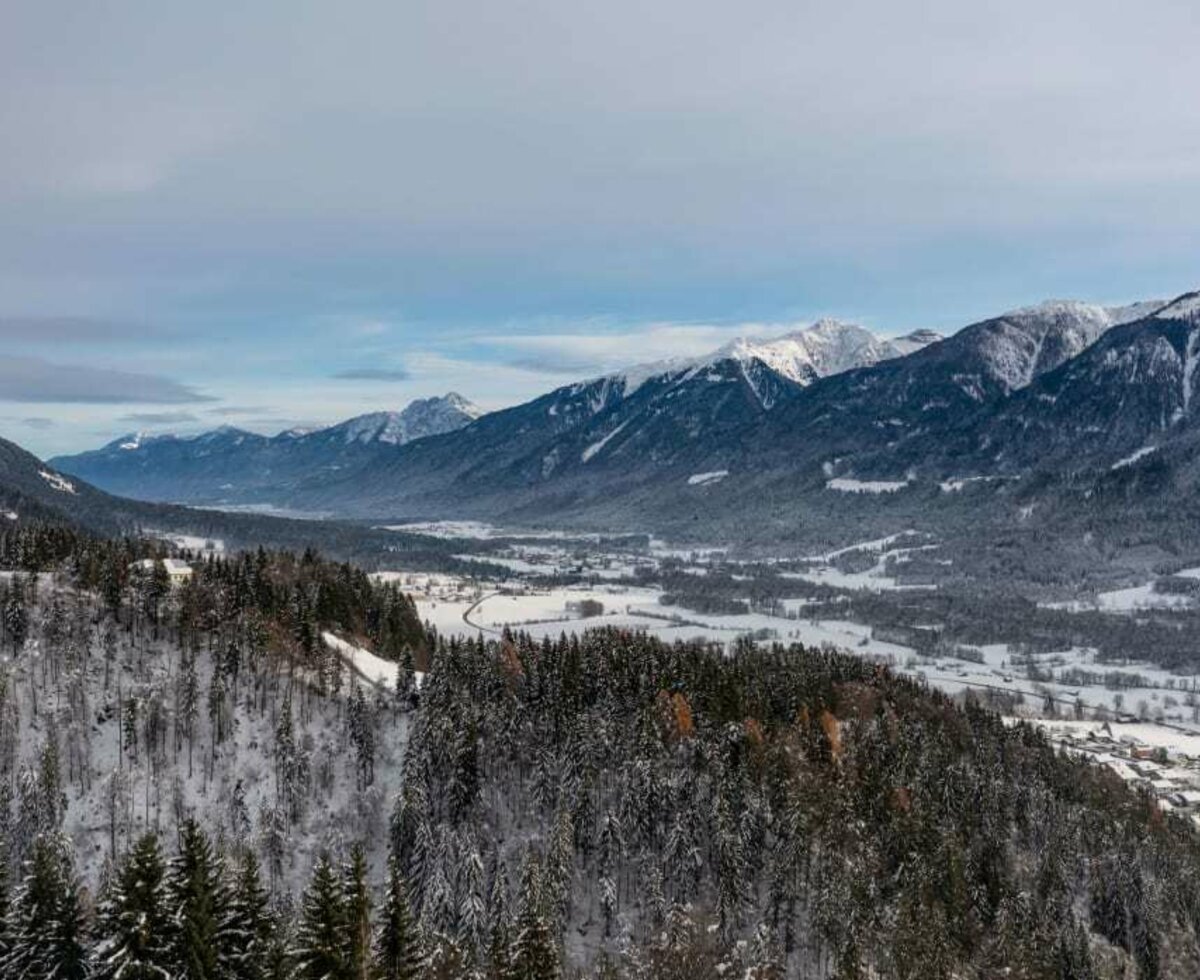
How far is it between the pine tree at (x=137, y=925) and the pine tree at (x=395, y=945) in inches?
376

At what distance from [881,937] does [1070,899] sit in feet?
96.9

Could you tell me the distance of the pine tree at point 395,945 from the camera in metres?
46.2

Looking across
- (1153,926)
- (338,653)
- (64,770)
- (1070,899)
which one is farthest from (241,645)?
(1153,926)

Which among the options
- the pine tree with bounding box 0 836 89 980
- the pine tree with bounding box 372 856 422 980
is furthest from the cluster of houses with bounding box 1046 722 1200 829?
the pine tree with bounding box 0 836 89 980

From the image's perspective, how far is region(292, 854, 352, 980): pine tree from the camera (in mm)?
44094

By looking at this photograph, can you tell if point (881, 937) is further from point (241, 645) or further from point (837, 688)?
point (241, 645)

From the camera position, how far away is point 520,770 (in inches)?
4242

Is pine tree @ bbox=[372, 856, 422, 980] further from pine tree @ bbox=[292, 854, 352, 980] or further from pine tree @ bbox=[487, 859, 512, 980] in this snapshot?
pine tree @ bbox=[487, 859, 512, 980]

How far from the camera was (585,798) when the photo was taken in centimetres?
9456

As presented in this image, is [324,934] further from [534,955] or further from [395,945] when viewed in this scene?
[534,955]

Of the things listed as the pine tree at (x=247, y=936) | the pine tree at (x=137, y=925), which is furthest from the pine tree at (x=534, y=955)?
the pine tree at (x=137, y=925)

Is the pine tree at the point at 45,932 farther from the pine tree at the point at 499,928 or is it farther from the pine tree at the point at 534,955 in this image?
the pine tree at the point at 499,928

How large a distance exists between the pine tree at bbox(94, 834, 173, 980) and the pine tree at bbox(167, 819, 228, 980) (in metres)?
0.57

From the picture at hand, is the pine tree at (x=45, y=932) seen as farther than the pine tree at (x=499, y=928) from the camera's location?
No
